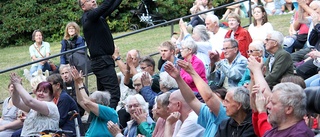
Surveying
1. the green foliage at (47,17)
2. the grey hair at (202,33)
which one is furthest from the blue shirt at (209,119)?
the green foliage at (47,17)

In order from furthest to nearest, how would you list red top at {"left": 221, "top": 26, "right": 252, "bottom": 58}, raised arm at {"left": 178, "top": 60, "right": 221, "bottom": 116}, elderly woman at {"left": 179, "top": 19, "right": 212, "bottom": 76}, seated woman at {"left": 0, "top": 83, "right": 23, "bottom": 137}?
red top at {"left": 221, "top": 26, "right": 252, "bottom": 58} → elderly woman at {"left": 179, "top": 19, "right": 212, "bottom": 76} → seated woman at {"left": 0, "top": 83, "right": 23, "bottom": 137} → raised arm at {"left": 178, "top": 60, "right": 221, "bottom": 116}

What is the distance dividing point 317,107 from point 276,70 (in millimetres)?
3725

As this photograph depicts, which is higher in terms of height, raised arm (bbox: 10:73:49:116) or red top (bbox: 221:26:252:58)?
raised arm (bbox: 10:73:49:116)

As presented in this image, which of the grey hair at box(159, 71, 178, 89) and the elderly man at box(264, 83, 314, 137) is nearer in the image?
the elderly man at box(264, 83, 314, 137)

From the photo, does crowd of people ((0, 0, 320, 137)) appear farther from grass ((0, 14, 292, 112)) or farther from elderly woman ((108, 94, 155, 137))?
grass ((0, 14, 292, 112))

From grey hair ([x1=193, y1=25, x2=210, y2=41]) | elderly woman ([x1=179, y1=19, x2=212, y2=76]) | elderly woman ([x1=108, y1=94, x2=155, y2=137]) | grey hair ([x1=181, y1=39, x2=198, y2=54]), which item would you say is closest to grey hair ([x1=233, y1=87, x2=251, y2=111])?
elderly woman ([x1=108, y1=94, x2=155, y2=137])

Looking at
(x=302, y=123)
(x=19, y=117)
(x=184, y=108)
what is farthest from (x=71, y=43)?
(x=302, y=123)

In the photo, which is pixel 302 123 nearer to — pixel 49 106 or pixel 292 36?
pixel 49 106

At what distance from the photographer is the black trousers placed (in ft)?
34.8

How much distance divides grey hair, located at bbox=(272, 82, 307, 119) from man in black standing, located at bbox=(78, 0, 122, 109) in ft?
14.1

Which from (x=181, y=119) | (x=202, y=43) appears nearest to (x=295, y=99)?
(x=181, y=119)

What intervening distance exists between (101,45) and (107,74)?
16.1 inches

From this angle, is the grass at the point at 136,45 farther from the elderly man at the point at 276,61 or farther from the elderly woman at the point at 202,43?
the elderly man at the point at 276,61

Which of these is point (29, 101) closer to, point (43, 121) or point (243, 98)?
point (43, 121)
